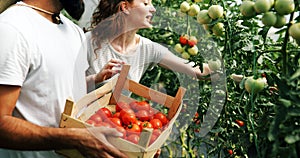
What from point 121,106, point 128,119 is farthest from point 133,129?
point 121,106

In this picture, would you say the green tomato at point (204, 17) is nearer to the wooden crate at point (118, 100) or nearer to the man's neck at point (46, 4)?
the wooden crate at point (118, 100)

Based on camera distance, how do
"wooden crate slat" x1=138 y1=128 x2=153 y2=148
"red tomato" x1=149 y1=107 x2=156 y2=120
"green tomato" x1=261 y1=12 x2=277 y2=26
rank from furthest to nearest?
"red tomato" x1=149 y1=107 x2=156 y2=120, "wooden crate slat" x1=138 y1=128 x2=153 y2=148, "green tomato" x1=261 y1=12 x2=277 y2=26

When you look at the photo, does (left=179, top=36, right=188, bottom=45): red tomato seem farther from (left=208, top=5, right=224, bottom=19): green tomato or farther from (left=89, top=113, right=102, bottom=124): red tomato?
(left=89, top=113, right=102, bottom=124): red tomato

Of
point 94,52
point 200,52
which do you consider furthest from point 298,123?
point 94,52

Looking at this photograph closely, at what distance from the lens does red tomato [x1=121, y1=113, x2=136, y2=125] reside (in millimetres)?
1380

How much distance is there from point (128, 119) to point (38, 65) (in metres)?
0.29

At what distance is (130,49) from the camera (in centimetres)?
185

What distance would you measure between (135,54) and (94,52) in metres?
0.14

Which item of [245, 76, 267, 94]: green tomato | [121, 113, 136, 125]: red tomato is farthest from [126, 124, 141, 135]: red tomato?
[245, 76, 267, 94]: green tomato

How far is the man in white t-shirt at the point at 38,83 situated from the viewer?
51.9 inches

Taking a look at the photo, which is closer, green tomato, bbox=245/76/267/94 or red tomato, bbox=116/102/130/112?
green tomato, bbox=245/76/267/94

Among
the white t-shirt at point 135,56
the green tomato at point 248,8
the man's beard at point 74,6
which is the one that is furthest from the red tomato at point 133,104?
the green tomato at point 248,8

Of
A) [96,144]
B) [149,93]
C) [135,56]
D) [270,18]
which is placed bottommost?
[96,144]

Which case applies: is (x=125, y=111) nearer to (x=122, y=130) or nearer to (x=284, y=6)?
(x=122, y=130)
